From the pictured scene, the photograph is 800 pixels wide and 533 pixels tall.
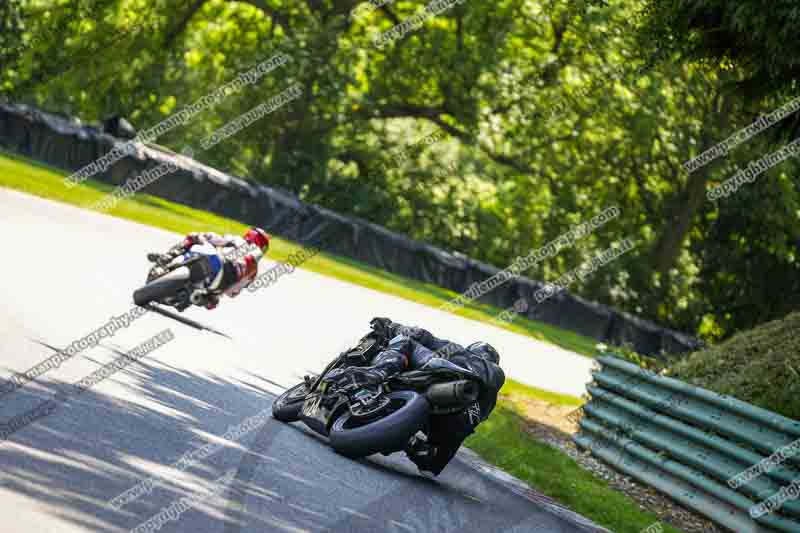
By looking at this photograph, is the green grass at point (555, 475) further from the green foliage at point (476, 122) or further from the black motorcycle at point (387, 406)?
the green foliage at point (476, 122)

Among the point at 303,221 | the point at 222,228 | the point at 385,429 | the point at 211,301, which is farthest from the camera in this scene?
the point at 303,221

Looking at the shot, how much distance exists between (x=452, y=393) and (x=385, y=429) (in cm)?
56

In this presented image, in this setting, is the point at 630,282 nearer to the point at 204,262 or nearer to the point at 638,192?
the point at 638,192

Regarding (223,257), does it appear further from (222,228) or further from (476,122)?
(476,122)

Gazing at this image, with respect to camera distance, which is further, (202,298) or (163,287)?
(202,298)

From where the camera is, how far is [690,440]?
39.5 ft

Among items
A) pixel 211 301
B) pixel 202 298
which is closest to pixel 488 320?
pixel 211 301

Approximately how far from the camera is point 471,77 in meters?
34.7

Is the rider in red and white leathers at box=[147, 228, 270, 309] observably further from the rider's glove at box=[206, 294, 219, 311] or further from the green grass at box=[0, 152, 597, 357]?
the green grass at box=[0, 152, 597, 357]

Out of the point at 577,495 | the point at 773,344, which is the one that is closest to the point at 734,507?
the point at 577,495

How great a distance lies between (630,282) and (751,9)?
2207cm

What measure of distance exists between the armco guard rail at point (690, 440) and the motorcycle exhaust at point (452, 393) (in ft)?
10.0

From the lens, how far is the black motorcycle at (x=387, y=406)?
329 inches

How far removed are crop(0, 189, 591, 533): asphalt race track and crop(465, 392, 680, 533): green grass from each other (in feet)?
3.02
